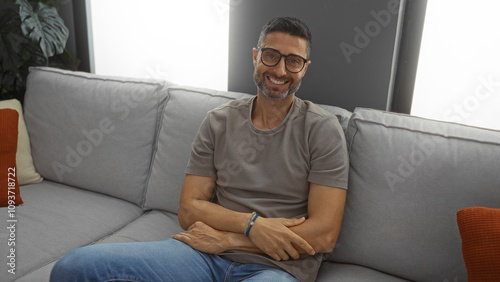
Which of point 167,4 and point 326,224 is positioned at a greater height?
point 167,4

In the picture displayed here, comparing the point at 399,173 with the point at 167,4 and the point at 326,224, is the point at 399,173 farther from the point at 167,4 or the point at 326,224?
the point at 167,4

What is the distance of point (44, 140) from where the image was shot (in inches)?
77.2

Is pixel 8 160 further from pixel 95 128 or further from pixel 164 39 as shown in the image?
pixel 164 39

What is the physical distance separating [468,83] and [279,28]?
91cm

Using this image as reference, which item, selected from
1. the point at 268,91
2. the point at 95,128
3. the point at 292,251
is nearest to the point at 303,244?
the point at 292,251

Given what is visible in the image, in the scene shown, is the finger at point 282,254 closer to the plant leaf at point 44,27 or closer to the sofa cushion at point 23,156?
the sofa cushion at point 23,156

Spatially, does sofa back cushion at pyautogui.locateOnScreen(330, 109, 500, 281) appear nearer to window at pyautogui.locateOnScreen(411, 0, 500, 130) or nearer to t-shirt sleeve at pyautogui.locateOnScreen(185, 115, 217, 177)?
window at pyautogui.locateOnScreen(411, 0, 500, 130)

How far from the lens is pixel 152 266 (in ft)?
3.73

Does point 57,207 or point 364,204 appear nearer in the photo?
point 364,204

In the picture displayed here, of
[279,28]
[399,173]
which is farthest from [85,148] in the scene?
[399,173]

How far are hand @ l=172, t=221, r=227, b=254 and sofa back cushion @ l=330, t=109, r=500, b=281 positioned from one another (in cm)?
44

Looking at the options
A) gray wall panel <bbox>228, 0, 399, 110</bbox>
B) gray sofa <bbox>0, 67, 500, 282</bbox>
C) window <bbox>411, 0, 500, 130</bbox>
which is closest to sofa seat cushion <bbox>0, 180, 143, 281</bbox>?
gray sofa <bbox>0, 67, 500, 282</bbox>

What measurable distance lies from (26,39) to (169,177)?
1.21 m

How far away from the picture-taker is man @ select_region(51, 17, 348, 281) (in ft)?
3.88
